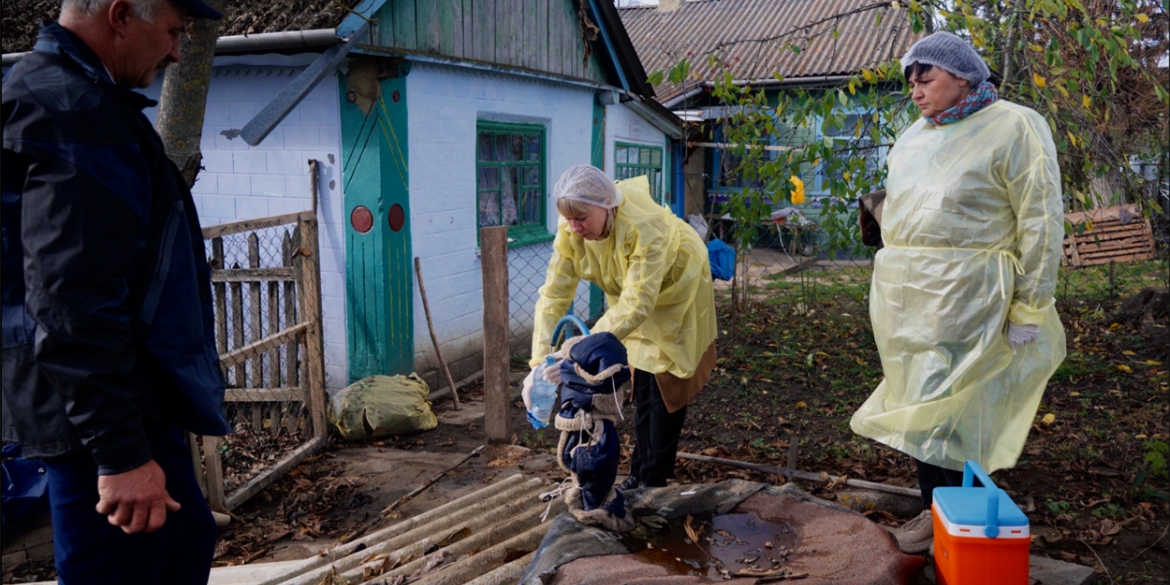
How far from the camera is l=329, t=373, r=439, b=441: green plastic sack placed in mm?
5703

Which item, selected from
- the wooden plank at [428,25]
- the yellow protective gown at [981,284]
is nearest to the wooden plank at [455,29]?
the wooden plank at [428,25]

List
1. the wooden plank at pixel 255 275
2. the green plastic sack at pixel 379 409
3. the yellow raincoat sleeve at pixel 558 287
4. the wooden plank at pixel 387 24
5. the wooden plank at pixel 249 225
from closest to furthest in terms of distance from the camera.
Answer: the yellow raincoat sleeve at pixel 558 287
the wooden plank at pixel 249 225
the wooden plank at pixel 255 275
the green plastic sack at pixel 379 409
the wooden plank at pixel 387 24

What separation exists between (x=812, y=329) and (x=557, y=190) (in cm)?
569

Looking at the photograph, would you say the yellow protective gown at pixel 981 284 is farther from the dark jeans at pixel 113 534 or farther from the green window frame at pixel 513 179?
the green window frame at pixel 513 179

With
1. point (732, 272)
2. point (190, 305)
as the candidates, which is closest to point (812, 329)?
point (732, 272)

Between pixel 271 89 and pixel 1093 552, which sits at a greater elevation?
pixel 271 89

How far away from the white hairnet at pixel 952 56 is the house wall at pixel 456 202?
433 cm

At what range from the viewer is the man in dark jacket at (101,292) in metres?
1.73

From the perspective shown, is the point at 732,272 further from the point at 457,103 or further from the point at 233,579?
the point at 233,579

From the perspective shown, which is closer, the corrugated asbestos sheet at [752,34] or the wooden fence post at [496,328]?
the wooden fence post at [496,328]

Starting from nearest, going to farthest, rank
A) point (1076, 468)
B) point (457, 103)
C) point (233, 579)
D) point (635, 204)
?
point (233, 579) → point (635, 204) → point (1076, 468) → point (457, 103)

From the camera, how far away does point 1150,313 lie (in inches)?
320

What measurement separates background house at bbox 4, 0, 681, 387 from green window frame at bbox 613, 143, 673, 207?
9.27 ft

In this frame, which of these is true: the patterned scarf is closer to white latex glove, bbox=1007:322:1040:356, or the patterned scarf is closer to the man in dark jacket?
white latex glove, bbox=1007:322:1040:356
